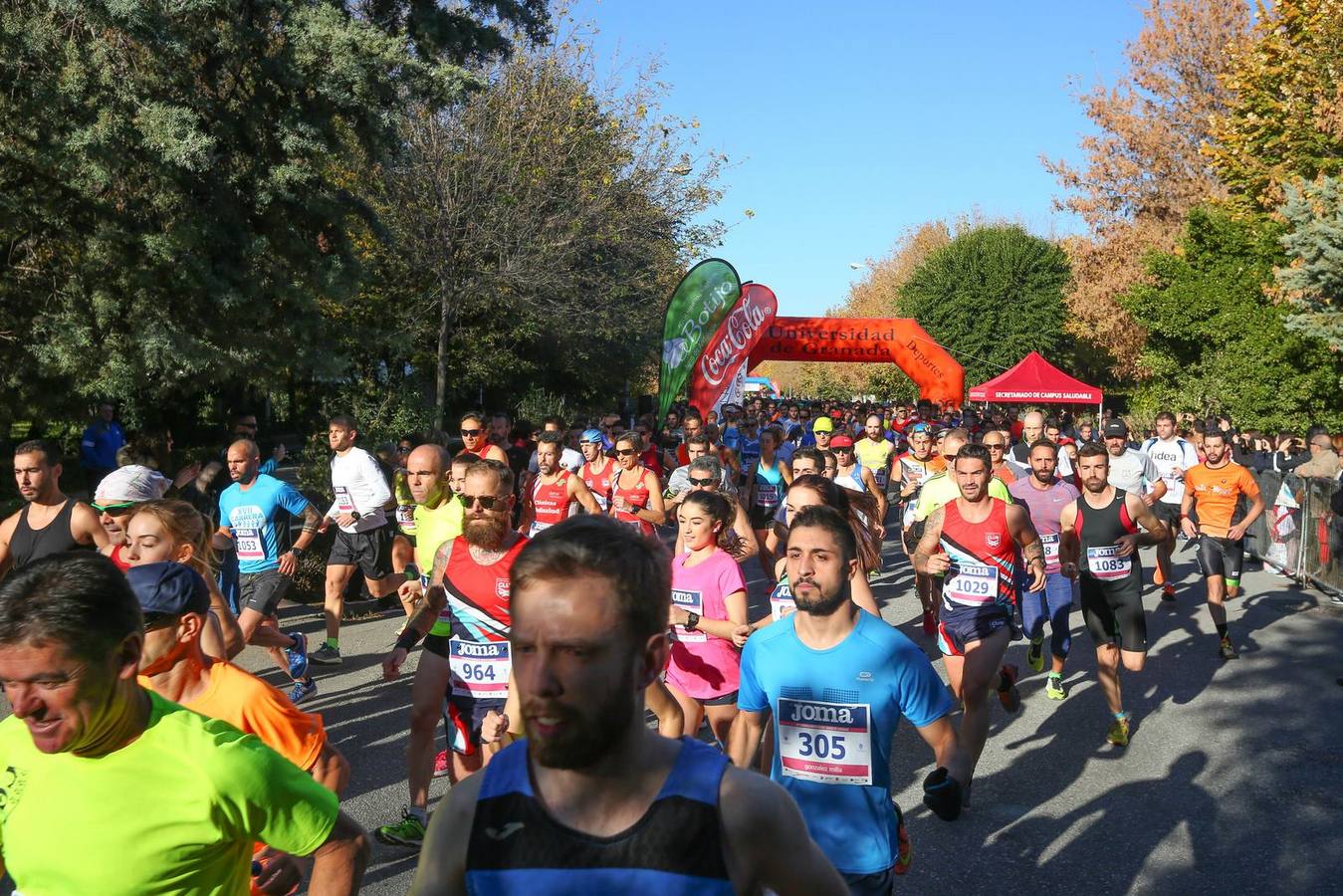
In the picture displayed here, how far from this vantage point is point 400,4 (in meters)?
16.0

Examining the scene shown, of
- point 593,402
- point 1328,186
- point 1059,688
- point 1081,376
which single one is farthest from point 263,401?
point 1081,376

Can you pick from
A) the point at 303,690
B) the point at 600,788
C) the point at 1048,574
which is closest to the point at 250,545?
the point at 303,690

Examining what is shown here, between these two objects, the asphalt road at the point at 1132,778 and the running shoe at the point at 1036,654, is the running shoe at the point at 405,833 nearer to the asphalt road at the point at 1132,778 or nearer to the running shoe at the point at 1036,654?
the asphalt road at the point at 1132,778

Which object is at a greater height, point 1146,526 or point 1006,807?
point 1146,526

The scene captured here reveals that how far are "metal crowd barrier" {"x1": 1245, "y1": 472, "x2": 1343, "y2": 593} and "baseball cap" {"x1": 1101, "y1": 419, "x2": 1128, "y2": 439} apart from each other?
2.37 meters

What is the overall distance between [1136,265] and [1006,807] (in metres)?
38.5

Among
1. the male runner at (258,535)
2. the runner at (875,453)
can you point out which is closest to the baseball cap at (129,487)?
the male runner at (258,535)

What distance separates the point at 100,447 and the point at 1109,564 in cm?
1271

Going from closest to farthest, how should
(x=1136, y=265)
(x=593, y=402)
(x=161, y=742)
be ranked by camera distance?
(x=161, y=742), (x=593, y=402), (x=1136, y=265)

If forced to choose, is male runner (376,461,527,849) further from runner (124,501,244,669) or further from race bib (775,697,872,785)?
race bib (775,697,872,785)

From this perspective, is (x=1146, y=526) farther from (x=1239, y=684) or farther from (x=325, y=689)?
(x=325, y=689)

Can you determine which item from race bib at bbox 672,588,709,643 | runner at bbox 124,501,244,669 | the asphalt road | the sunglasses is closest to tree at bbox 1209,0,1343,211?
the asphalt road

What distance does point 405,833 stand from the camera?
5363 millimetres

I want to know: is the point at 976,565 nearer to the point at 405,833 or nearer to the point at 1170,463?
the point at 405,833
